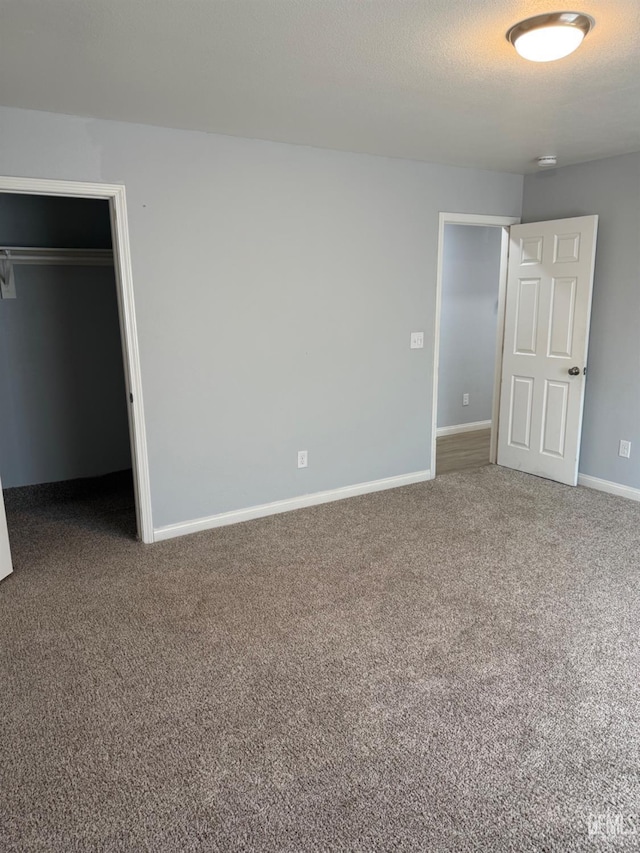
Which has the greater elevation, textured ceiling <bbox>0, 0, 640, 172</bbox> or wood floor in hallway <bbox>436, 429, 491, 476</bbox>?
textured ceiling <bbox>0, 0, 640, 172</bbox>

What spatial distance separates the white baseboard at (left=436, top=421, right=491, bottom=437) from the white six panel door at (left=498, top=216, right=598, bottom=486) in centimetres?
115

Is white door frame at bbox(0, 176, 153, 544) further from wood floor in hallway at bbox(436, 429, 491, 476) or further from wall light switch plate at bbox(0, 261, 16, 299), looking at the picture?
wood floor in hallway at bbox(436, 429, 491, 476)

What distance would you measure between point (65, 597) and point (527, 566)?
252 cm

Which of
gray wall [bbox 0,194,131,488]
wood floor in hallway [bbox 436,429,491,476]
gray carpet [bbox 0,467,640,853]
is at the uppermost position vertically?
gray wall [bbox 0,194,131,488]

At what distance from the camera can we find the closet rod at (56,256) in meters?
4.18

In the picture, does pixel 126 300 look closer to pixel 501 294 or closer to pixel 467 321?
pixel 501 294

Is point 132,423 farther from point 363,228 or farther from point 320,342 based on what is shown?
point 363,228

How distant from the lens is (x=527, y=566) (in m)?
3.30

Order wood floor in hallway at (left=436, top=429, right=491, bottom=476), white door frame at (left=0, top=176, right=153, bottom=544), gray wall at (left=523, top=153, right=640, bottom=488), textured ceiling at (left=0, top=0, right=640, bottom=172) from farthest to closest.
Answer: wood floor in hallway at (left=436, top=429, right=491, bottom=476), gray wall at (left=523, top=153, right=640, bottom=488), white door frame at (left=0, top=176, right=153, bottom=544), textured ceiling at (left=0, top=0, right=640, bottom=172)

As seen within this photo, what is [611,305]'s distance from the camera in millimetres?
4258

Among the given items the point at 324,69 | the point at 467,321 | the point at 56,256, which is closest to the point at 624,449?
the point at 467,321

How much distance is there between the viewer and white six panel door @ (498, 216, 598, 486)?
4.34 metres

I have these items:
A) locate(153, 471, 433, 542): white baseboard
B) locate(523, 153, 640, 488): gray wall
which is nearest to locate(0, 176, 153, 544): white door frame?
locate(153, 471, 433, 542): white baseboard

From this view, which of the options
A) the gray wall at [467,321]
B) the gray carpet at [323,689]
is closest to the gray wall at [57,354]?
the gray carpet at [323,689]
